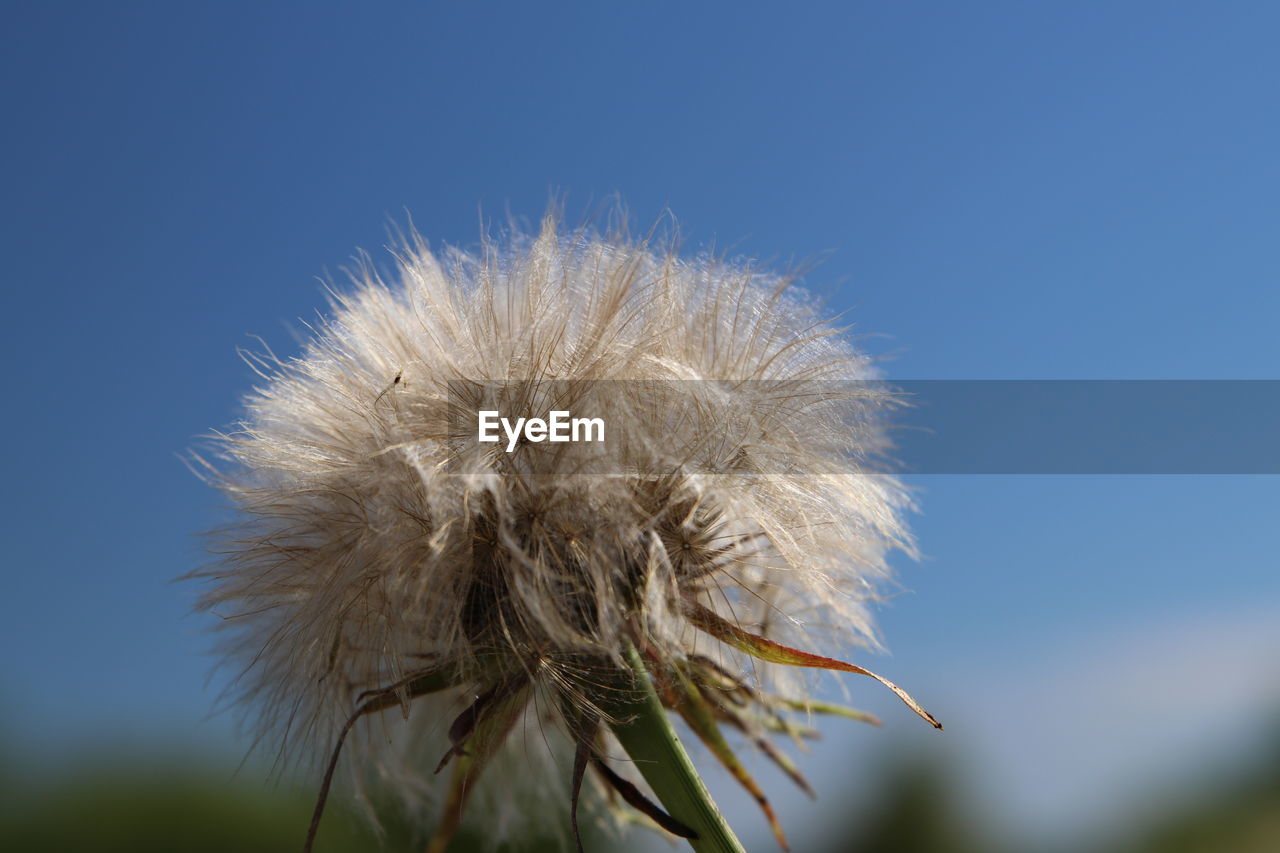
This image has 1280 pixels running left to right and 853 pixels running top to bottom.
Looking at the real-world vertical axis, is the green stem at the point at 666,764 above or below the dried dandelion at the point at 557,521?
below

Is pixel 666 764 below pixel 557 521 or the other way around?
below

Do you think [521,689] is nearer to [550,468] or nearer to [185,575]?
[550,468]

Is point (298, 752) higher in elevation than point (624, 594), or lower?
lower

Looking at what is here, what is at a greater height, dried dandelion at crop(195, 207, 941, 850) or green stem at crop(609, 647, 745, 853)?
dried dandelion at crop(195, 207, 941, 850)

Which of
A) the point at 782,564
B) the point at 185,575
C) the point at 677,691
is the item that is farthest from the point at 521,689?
the point at 185,575
